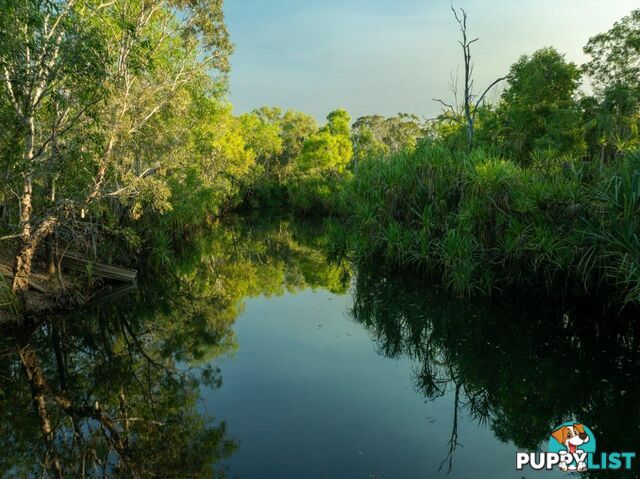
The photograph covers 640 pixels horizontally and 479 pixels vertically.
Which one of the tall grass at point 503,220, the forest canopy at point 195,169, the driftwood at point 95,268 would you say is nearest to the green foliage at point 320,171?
the forest canopy at point 195,169

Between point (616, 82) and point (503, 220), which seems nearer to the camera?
point (503, 220)

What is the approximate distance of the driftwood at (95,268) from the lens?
12602 millimetres

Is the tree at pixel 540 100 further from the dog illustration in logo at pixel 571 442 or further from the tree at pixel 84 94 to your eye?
the dog illustration in logo at pixel 571 442

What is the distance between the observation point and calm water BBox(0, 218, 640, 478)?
557 centimetres

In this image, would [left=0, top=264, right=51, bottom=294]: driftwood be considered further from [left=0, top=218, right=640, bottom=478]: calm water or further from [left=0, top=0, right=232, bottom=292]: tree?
[left=0, top=218, right=640, bottom=478]: calm water

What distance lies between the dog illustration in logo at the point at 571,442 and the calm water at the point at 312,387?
6.6 inches

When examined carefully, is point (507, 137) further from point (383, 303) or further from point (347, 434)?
point (347, 434)

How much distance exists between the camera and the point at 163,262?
717 inches

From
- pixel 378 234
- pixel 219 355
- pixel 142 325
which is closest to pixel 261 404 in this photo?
pixel 219 355

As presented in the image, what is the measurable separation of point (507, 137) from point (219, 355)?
84.8 ft

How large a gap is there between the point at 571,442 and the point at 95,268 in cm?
1275

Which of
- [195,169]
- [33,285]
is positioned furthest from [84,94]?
[195,169]

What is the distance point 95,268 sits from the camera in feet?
43.1

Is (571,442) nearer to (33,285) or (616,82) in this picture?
(33,285)
